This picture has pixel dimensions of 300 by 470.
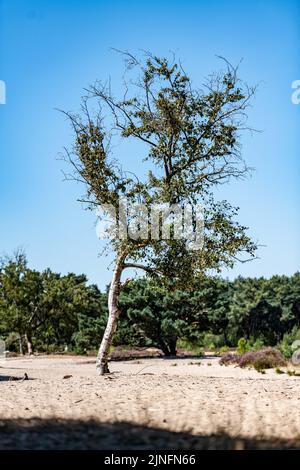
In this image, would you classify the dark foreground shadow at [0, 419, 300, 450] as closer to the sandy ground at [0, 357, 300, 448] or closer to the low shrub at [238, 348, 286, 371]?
the sandy ground at [0, 357, 300, 448]

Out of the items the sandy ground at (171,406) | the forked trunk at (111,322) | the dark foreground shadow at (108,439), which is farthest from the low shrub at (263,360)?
the dark foreground shadow at (108,439)

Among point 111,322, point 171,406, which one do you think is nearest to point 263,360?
point 111,322

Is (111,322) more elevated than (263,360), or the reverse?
(111,322)

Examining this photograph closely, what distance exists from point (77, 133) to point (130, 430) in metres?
10.3

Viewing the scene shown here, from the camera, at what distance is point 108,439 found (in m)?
6.26

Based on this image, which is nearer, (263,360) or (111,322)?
(111,322)

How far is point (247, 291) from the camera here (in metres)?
55.4

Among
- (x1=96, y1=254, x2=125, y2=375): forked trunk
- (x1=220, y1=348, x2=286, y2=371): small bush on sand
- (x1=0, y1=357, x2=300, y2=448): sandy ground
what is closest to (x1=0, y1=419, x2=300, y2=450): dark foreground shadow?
(x1=0, y1=357, x2=300, y2=448): sandy ground

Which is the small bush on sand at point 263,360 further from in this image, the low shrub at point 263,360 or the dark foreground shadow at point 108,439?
the dark foreground shadow at point 108,439

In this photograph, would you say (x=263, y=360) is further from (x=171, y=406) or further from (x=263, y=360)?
(x=171, y=406)

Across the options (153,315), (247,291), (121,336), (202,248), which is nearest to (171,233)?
(202,248)

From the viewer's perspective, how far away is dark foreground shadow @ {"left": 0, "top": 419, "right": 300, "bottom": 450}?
19.6 feet

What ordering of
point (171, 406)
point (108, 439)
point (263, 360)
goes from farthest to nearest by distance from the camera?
point (263, 360) → point (171, 406) → point (108, 439)

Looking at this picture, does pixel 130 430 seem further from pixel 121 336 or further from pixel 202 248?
pixel 121 336
